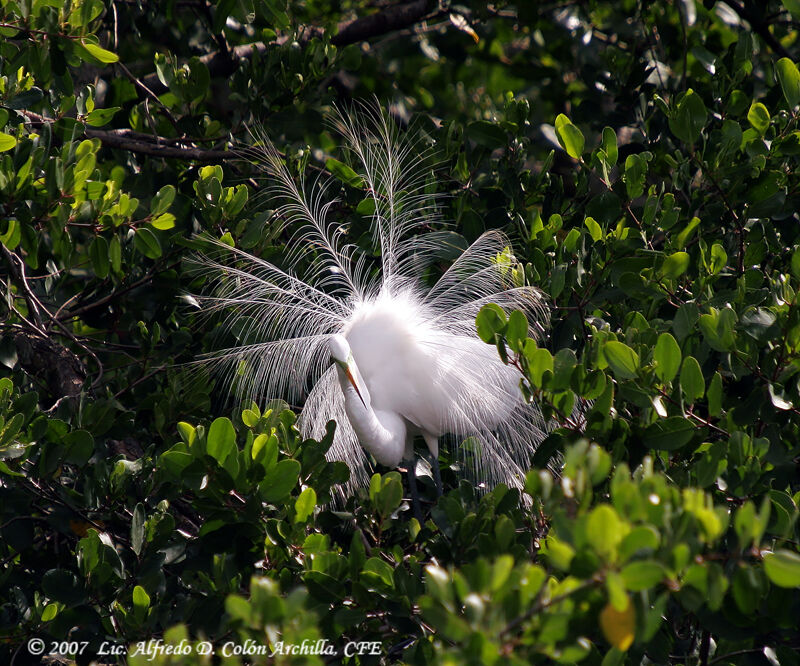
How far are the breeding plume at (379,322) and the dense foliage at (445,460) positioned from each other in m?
0.10

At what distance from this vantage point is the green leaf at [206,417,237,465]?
1.78m

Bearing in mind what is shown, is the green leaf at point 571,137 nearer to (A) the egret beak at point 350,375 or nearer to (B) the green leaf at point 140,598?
(A) the egret beak at point 350,375

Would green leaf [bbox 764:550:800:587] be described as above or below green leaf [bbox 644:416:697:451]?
above

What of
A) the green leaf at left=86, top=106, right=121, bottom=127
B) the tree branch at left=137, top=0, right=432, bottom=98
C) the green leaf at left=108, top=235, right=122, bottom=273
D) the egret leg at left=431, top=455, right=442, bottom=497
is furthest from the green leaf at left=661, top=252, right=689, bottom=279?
the tree branch at left=137, top=0, right=432, bottom=98

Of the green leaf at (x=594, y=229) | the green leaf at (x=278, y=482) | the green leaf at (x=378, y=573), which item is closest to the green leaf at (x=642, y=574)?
the green leaf at (x=378, y=573)

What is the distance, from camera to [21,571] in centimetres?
222

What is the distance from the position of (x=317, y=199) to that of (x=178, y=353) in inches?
32.4

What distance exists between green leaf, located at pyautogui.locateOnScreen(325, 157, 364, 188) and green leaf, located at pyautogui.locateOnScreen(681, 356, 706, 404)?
1.52m

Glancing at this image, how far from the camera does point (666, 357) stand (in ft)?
5.56

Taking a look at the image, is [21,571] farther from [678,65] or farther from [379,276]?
[678,65]

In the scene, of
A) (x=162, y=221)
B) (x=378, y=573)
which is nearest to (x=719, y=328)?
(x=378, y=573)

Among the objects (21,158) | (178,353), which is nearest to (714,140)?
(178,353)

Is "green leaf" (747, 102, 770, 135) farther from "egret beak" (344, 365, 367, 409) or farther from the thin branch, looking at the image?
"egret beak" (344, 365, 367, 409)

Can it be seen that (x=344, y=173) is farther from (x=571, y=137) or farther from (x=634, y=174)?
(x=634, y=174)
